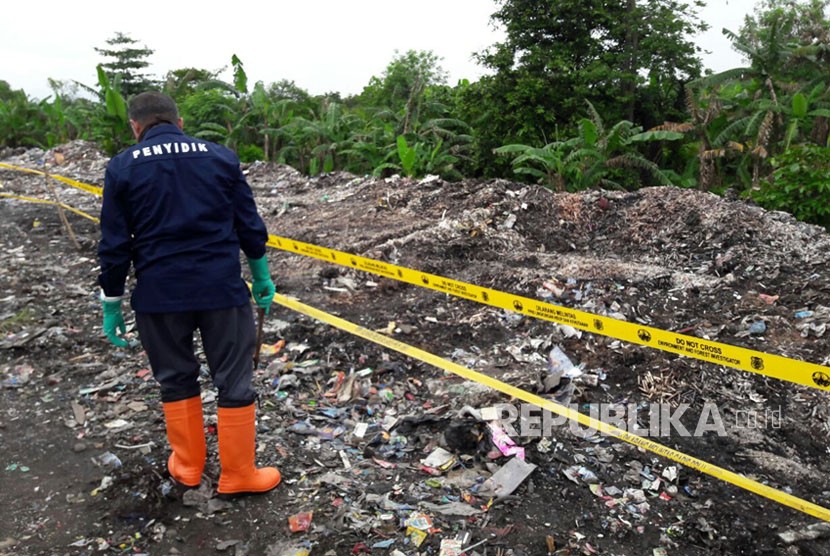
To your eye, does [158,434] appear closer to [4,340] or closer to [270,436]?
[270,436]

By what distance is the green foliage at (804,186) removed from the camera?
7930 mm

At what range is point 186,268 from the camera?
2.94m

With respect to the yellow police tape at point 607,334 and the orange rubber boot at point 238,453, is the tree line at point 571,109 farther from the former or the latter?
the orange rubber boot at point 238,453

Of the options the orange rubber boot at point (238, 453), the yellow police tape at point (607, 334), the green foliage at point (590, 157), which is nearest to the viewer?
the yellow police tape at point (607, 334)

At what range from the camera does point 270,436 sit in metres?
3.79

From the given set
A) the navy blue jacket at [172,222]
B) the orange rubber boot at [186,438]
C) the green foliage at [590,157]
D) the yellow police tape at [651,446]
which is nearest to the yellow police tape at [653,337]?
the yellow police tape at [651,446]

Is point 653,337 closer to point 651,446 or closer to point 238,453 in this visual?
point 651,446

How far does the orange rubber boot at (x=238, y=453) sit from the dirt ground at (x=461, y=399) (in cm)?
9

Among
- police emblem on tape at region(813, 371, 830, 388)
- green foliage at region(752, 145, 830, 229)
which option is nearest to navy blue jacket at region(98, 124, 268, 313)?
police emblem on tape at region(813, 371, 830, 388)

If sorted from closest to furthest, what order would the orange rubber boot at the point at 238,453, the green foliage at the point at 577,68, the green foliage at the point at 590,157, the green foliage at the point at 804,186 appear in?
the orange rubber boot at the point at 238,453 → the green foliage at the point at 804,186 → the green foliage at the point at 590,157 → the green foliage at the point at 577,68

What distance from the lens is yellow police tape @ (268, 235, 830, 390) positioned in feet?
9.43

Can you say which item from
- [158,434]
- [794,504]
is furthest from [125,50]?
[794,504]

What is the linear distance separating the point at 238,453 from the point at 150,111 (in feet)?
5.77

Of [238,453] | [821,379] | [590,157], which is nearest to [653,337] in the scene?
[821,379]
